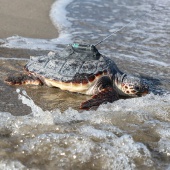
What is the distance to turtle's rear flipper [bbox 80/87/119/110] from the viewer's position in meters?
4.25

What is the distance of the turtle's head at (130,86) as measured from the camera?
186 inches

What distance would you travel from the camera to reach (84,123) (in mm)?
3697

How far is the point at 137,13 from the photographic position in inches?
441

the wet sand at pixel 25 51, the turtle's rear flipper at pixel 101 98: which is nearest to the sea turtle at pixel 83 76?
the turtle's rear flipper at pixel 101 98

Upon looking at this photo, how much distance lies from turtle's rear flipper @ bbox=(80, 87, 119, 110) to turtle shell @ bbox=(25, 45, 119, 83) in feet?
0.93

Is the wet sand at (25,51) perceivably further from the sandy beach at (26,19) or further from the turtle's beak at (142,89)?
the turtle's beak at (142,89)

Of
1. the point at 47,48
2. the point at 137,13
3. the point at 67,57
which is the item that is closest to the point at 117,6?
the point at 137,13

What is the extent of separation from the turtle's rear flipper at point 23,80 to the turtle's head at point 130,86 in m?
1.09

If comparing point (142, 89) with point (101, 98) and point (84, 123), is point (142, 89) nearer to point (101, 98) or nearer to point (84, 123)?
point (101, 98)

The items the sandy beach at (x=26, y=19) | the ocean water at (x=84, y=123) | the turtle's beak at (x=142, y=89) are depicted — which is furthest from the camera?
the sandy beach at (x=26, y=19)

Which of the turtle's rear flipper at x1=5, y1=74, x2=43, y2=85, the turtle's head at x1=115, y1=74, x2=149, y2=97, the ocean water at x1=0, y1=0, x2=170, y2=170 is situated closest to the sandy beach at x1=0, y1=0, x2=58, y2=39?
the ocean water at x1=0, y1=0, x2=170, y2=170

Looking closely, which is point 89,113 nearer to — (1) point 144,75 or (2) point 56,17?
(1) point 144,75

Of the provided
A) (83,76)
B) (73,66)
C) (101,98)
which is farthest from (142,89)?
(73,66)

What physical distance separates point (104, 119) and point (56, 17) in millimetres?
6539
